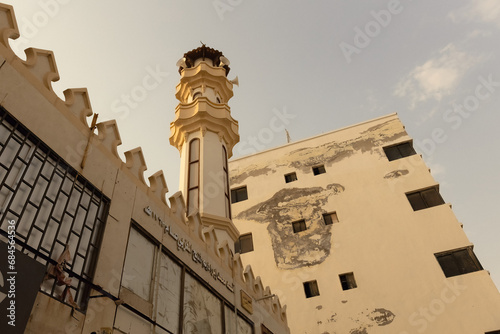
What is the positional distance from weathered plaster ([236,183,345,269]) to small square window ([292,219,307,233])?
0.66 feet

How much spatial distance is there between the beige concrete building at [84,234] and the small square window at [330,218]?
12.6 metres

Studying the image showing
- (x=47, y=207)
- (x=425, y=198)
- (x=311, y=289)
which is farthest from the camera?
(x=425, y=198)

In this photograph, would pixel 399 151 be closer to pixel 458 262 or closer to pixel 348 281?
pixel 458 262

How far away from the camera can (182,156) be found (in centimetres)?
1662

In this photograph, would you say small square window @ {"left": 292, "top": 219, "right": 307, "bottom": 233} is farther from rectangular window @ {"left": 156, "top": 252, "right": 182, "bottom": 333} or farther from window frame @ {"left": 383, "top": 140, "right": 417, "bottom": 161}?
rectangular window @ {"left": 156, "top": 252, "right": 182, "bottom": 333}

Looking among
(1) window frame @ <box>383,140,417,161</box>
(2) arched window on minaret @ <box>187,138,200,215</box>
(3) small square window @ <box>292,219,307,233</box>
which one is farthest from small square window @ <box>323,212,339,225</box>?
(2) arched window on minaret @ <box>187,138,200,215</box>

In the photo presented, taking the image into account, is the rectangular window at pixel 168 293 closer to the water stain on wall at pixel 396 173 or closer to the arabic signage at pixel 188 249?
the arabic signage at pixel 188 249

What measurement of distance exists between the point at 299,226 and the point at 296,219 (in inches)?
17.1

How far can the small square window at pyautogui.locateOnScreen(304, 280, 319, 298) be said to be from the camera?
19.6 metres

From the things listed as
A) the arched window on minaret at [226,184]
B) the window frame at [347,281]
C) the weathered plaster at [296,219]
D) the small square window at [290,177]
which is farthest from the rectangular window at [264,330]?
the small square window at [290,177]

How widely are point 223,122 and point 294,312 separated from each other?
382 inches

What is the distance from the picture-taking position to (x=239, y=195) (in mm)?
26031

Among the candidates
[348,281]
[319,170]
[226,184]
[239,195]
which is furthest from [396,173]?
[226,184]

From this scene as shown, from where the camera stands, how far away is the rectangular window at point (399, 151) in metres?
23.4
